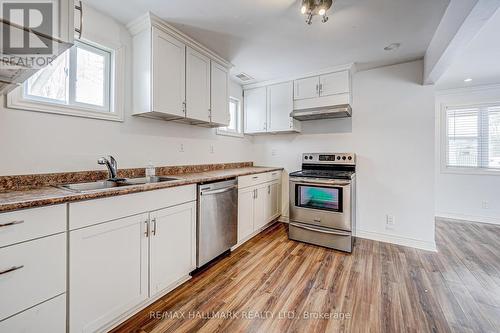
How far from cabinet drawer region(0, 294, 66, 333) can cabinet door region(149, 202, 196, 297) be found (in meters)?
0.55

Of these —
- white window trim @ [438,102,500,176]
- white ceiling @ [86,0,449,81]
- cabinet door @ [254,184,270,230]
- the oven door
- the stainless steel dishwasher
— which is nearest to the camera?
white ceiling @ [86,0,449,81]

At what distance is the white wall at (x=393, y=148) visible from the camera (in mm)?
2795

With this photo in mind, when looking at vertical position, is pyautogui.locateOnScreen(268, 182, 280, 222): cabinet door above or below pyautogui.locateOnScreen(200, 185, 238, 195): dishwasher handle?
below

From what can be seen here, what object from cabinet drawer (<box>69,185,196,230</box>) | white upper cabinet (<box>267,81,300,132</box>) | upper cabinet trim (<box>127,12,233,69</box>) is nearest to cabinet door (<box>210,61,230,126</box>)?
upper cabinet trim (<box>127,12,233,69</box>)

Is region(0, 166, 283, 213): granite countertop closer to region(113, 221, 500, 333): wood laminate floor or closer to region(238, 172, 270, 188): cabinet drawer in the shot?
region(113, 221, 500, 333): wood laminate floor

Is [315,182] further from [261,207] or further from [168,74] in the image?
[168,74]

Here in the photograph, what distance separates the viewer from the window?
373 cm

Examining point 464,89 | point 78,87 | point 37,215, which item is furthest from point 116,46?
point 464,89

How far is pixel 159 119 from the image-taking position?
2.41 meters

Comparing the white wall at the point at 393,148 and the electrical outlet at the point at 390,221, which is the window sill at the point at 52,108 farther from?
the electrical outlet at the point at 390,221

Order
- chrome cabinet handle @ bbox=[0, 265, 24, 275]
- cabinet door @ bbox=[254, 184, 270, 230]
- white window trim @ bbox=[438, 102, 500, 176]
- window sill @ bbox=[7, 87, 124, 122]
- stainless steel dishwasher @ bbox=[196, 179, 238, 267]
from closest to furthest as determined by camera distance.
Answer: chrome cabinet handle @ bbox=[0, 265, 24, 275] < window sill @ bbox=[7, 87, 124, 122] < stainless steel dishwasher @ bbox=[196, 179, 238, 267] < cabinet door @ bbox=[254, 184, 270, 230] < white window trim @ bbox=[438, 102, 500, 176]

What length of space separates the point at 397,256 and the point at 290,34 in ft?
9.36

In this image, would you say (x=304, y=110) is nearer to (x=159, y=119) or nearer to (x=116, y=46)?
(x=159, y=119)

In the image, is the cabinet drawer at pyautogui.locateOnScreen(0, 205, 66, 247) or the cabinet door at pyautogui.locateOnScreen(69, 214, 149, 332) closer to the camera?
the cabinet drawer at pyautogui.locateOnScreen(0, 205, 66, 247)
